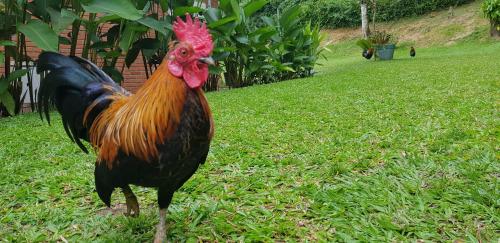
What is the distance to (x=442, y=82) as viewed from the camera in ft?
20.9

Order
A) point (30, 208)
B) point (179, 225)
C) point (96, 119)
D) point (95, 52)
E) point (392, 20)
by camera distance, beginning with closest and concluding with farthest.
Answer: point (96, 119) < point (179, 225) < point (30, 208) < point (95, 52) < point (392, 20)

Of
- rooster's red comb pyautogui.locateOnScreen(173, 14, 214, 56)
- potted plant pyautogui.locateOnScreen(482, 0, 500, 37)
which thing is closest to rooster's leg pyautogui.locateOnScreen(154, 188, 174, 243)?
rooster's red comb pyautogui.locateOnScreen(173, 14, 214, 56)

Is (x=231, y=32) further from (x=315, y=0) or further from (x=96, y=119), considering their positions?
(x=315, y=0)

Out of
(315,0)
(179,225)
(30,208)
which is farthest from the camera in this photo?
(315,0)

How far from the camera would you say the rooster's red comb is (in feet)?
5.03

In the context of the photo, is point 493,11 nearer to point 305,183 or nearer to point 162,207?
point 305,183

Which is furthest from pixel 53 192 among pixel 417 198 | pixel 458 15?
pixel 458 15

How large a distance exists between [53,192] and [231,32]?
548 cm

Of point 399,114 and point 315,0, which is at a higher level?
point 315,0

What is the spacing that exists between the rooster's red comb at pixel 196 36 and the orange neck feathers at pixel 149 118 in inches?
4.9

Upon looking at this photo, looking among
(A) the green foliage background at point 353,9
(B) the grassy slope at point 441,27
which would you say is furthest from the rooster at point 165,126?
(A) the green foliage background at point 353,9

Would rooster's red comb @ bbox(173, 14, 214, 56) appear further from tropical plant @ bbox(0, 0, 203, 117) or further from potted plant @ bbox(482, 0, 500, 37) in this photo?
potted plant @ bbox(482, 0, 500, 37)

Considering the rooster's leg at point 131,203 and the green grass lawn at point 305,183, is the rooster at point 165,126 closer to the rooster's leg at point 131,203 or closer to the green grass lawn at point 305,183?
the rooster's leg at point 131,203

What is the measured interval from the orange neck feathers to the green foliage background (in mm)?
20793
